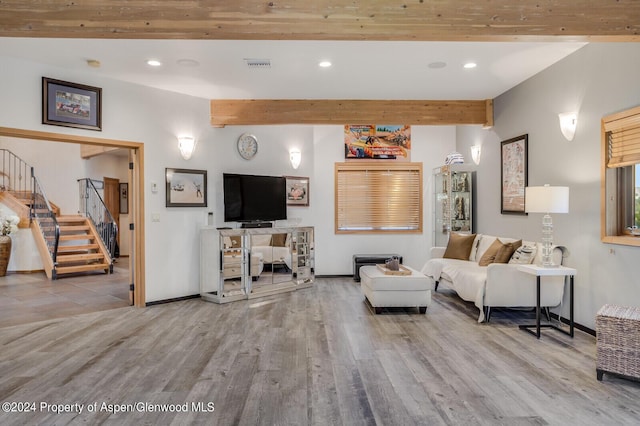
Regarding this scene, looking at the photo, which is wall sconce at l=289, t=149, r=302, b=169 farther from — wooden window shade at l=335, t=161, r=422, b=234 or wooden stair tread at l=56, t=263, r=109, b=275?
wooden stair tread at l=56, t=263, r=109, b=275

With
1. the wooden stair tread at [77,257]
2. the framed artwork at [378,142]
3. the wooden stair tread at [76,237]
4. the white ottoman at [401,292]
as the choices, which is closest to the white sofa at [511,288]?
the white ottoman at [401,292]

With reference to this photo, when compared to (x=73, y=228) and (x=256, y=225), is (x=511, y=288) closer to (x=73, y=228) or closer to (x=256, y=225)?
(x=256, y=225)

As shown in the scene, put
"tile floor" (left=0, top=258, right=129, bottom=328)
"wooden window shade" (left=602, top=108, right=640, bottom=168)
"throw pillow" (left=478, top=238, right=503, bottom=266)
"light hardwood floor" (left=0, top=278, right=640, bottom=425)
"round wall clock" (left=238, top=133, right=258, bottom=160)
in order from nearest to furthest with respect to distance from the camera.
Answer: "light hardwood floor" (left=0, top=278, right=640, bottom=425)
"wooden window shade" (left=602, top=108, right=640, bottom=168)
"tile floor" (left=0, top=258, right=129, bottom=328)
"throw pillow" (left=478, top=238, right=503, bottom=266)
"round wall clock" (left=238, top=133, right=258, bottom=160)

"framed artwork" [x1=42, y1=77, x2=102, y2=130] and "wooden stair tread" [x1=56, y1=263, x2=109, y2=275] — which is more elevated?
"framed artwork" [x1=42, y1=77, x2=102, y2=130]

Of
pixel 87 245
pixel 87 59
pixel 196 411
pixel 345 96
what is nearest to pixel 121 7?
pixel 87 59

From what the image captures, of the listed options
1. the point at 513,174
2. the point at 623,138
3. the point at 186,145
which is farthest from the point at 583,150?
the point at 186,145

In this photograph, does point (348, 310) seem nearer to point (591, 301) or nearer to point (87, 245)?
point (591, 301)

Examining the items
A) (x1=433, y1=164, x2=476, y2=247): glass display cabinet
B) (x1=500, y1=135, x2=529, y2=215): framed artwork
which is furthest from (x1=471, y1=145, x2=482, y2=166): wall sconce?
(x1=500, y1=135, x2=529, y2=215): framed artwork

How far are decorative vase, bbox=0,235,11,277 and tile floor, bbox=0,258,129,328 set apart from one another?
0.54ft

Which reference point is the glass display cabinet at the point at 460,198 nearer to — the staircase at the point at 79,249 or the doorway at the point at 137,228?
the doorway at the point at 137,228

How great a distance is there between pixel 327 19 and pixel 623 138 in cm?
286

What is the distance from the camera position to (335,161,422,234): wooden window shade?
24.0 ft

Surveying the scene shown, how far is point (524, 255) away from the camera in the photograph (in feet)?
15.0

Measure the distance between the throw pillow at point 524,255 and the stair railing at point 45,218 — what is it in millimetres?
7777
